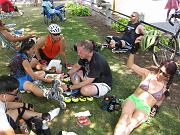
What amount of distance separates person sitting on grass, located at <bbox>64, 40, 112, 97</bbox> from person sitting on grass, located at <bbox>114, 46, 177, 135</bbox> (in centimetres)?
83

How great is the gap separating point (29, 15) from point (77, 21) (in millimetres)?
3368

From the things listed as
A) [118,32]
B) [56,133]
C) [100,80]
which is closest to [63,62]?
[100,80]

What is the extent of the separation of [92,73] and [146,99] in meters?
1.20

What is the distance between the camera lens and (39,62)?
7250 millimetres

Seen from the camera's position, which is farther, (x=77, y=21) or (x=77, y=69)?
(x=77, y=21)

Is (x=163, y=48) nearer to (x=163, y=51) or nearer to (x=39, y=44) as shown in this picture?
(x=163, y=51)

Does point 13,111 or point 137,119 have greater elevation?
point 13,111

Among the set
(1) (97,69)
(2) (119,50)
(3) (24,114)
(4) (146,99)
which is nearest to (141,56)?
(2) (119,50)

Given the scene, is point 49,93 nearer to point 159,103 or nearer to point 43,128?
point 43,128

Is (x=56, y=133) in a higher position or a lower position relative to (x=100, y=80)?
lower

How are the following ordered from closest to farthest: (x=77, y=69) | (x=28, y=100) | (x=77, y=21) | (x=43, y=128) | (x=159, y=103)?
(x=43, y=128) → (x=159, y=103) → (x=28, y=100) → (x=77, y=69) → (x=77, y=21)

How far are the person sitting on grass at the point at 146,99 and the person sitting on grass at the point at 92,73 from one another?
0.83 m

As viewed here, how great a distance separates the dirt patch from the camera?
19.4ft

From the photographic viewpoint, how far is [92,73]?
5.48 m
